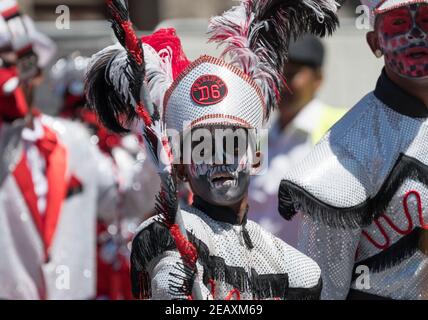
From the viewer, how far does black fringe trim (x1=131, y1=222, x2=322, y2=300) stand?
11.8ft

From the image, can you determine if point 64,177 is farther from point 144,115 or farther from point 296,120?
point 144,115

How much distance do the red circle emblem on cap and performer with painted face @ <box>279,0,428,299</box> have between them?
0.47 metres

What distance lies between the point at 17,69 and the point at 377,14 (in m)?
2.55

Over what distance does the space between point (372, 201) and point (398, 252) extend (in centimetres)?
15

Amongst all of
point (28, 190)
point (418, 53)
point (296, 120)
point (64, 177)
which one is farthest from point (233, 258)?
point (296, 120)

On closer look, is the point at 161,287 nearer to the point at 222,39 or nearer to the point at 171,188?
the point at 171,188

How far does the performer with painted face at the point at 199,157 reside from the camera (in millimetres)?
3549

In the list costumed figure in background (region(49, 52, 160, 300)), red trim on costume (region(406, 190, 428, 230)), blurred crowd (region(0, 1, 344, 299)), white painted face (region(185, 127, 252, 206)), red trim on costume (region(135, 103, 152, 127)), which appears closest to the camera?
red trim on costume (region(135, 103, 152, 127))

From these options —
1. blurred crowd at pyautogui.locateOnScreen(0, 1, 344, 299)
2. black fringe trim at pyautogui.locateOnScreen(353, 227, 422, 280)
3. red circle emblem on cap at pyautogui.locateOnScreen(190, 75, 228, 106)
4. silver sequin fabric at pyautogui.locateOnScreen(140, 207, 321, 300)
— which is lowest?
blurred crowd at pyautogui.locateOnScreen(0, 1, 344, 299)

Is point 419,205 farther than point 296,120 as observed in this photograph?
No

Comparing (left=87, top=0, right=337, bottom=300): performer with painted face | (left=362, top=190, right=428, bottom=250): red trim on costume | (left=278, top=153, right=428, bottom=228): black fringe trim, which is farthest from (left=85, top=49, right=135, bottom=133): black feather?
(left=362, top=190, right=428, bottom=250): red trim on costume

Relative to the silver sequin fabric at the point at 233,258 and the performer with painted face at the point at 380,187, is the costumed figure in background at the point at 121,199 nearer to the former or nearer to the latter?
the performer with painted face at the point at 380,187

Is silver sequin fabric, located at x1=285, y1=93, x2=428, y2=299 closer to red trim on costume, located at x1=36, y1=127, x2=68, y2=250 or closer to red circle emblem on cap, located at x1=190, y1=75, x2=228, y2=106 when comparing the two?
red circle emblem on cap, located at x1=190, y1=75, x2=228, y2=106

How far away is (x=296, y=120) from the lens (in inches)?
256
